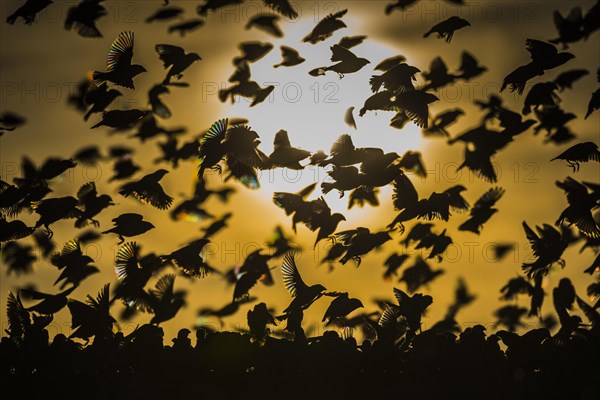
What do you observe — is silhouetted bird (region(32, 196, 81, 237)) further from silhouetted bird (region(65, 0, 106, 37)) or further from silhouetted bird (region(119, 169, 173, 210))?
silhouetted bird (region(65, 0, 106, 37))

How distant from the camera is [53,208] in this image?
33.4 feet

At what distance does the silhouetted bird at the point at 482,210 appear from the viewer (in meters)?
11.2

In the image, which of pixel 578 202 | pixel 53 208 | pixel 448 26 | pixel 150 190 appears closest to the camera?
pixel 578 202

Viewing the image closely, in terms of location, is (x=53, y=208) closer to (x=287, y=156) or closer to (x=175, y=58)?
(x=175, y=58)

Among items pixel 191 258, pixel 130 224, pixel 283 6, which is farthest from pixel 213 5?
pixel 191 258

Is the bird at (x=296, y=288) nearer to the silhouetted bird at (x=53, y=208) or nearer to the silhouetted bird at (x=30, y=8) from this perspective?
the silhouetted bird at (x=53, y=208)

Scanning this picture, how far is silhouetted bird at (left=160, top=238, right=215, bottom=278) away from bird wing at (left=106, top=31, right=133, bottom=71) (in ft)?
9.44

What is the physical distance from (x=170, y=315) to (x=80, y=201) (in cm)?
237

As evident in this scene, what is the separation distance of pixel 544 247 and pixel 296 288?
12.1 feet

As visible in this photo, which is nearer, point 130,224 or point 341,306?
point 341,306

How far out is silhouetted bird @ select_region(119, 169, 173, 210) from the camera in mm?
10469

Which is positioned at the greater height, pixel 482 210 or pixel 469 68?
pixel 469 68

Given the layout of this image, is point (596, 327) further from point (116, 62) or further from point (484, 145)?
point (116, 62)

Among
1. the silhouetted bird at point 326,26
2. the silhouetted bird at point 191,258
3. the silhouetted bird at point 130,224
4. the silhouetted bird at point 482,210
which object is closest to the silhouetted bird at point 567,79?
the silhouetted bird at point 482,210
